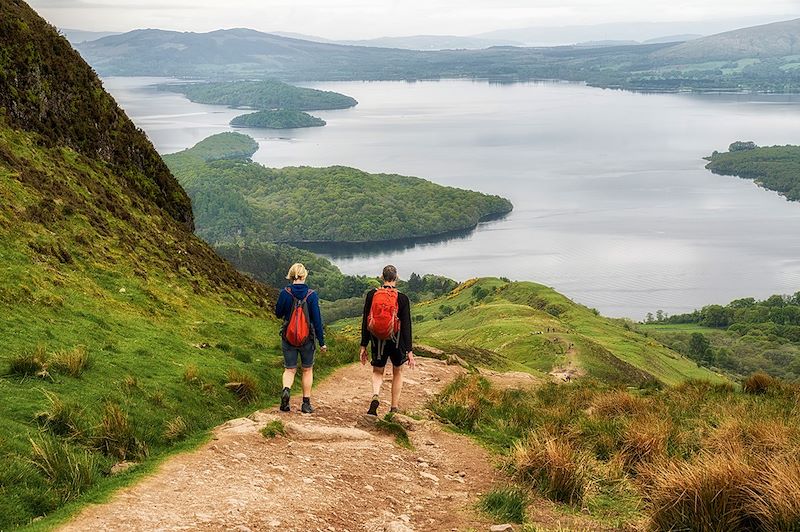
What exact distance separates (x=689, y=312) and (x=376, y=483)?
137642 mm

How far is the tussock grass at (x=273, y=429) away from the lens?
396 inches

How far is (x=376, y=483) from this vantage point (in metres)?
9.06

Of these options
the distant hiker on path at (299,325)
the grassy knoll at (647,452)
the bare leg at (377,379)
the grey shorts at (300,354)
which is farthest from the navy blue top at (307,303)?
the grassy knoll at (647,452)

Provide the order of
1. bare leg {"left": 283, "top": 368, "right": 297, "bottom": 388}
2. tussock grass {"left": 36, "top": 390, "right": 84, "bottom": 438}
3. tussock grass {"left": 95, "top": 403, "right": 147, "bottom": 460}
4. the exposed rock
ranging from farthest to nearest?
1. bare leg {"left": 283, "top": 368, "right": 297, "bottom": 388}
2. the exposed rock
3. tussock grass {"left": 95, "top": 403, "right": 147, "bottom": 460}
4. tussock grass {"left": 36, "top": 390, "right": 84, "bottom": 438}

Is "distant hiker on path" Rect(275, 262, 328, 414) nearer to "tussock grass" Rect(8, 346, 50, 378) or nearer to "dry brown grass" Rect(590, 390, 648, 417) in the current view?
"tussock grass" Rect(8, 346, 50, 378)

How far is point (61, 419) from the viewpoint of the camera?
8.80 metres

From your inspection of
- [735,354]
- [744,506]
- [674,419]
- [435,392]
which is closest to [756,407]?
[674,419]

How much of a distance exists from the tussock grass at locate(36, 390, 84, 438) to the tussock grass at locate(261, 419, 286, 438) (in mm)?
2410

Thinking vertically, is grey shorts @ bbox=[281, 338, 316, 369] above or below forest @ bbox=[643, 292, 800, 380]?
above

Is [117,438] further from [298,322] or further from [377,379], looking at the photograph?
[377,379]

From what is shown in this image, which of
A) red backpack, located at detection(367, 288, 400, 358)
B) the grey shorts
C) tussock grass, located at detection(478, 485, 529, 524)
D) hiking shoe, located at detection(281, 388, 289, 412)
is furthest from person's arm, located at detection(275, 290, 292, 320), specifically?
tussock grass, located at detection(478, 485, 529, 524)

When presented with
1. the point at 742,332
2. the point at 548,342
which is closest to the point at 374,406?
the point at 548,342

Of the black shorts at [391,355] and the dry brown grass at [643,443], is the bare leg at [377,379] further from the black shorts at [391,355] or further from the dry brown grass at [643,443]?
the dry brown grass at [643,443]

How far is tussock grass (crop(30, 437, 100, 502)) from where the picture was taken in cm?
747
